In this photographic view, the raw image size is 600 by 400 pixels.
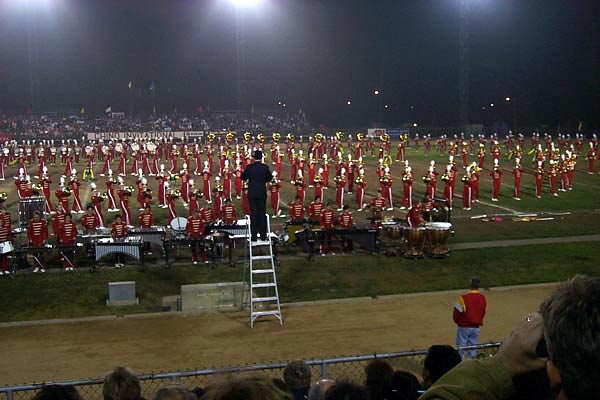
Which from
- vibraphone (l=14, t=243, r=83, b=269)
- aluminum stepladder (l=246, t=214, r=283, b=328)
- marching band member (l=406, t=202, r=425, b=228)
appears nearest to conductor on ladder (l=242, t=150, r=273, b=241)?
aluminum stepladder (l=246, t=214, r=283, b=328)

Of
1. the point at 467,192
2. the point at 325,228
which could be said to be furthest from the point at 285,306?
the point at 467,192

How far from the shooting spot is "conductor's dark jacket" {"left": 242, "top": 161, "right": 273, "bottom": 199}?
44.5 feet

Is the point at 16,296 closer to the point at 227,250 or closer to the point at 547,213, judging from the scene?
the point at 227,250

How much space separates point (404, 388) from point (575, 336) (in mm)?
2573

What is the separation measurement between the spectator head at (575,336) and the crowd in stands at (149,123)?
70.3 m

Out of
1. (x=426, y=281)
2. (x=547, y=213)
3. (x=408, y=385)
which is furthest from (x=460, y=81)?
(x=408, y=385)

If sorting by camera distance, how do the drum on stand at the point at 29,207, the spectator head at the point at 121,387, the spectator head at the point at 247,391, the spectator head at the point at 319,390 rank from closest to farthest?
1. the spectator head at the point at 247,391
2. the spectator head at the point at 319,390
3. the spectator head at the point at 121,387
4. the drum on stand at the point at 29,207

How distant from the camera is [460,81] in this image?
233 feet

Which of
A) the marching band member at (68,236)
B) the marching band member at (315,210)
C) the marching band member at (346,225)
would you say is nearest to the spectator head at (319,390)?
the marching band member at (68,236)

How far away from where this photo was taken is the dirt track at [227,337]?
1117 centimetres

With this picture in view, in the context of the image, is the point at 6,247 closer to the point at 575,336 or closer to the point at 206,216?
the point at 206,216

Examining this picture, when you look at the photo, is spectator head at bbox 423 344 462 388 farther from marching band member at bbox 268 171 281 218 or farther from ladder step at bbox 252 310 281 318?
marching band member at bbox 268 171 281 218

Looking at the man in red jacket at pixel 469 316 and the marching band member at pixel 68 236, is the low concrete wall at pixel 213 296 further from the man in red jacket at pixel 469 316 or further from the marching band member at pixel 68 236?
the man in red jacket at pixel 469 316

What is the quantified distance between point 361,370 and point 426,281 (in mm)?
6707
